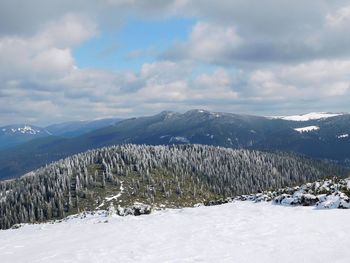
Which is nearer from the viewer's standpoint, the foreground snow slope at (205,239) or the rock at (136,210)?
the foreground snow slope at (205,239)

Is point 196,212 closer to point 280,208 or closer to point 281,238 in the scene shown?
point 280,208

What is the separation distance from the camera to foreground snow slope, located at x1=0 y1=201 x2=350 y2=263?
22.0 meters

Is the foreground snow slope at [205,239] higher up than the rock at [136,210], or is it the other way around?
the foreground snow slope at [205,239]

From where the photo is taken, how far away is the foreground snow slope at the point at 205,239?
2202cm

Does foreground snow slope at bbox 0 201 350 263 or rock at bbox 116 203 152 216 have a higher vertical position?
foreground snow slope at bbox 0 201 350 263

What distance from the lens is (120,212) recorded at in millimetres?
54250

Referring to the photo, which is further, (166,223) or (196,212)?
(196,212)

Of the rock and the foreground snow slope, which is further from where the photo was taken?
the rock

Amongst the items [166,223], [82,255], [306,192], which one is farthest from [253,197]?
[82,255]

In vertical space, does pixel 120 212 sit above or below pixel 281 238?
below

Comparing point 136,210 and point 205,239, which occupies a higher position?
point 205,239

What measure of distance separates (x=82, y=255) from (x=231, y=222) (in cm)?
1260

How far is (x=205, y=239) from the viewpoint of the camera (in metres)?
26.8

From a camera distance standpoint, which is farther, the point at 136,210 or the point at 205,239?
the point at 136,210
